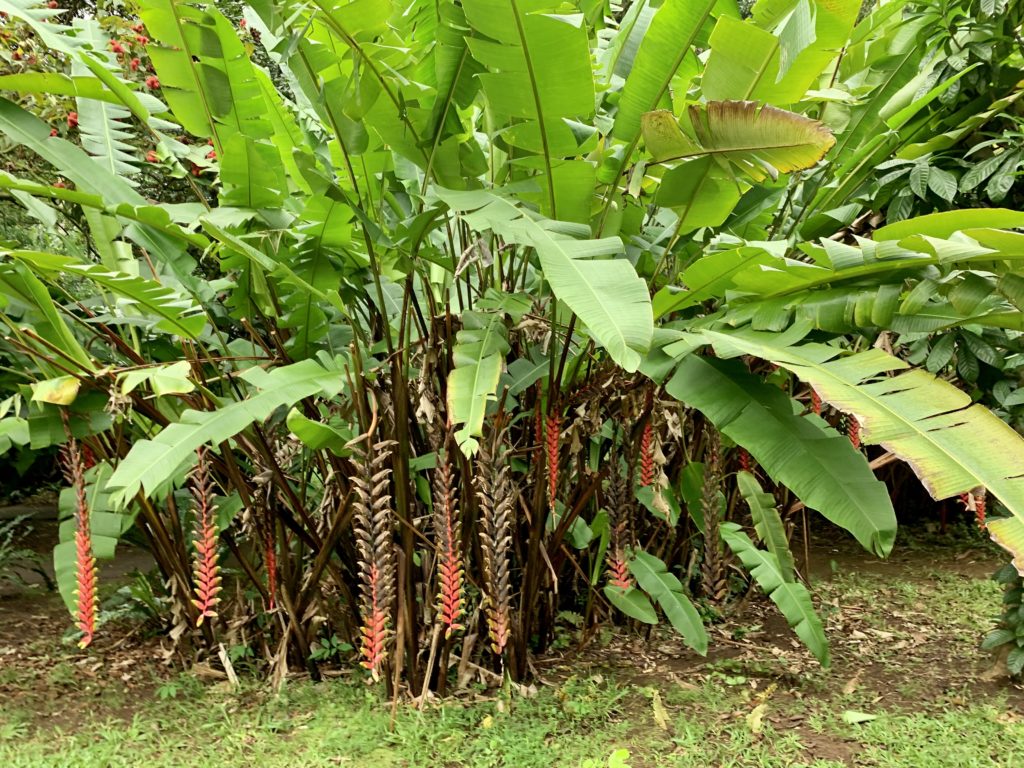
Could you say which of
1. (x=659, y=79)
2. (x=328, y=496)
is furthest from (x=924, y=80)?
(x=328, y=496)

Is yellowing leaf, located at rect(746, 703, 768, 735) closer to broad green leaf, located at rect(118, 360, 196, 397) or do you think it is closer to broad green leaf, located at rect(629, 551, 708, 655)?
broad green leaf, located at rect(629, 551, 708, 655)

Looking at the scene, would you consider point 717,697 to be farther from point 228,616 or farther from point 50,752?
point 50,752

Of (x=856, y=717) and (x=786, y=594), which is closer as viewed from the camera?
(x=856, y=717)

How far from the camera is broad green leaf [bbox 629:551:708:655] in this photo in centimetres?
287

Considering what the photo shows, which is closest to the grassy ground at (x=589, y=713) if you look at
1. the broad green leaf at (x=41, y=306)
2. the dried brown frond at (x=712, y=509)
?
the dried brown frond at (x=712, y=509)

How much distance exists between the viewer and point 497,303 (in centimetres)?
233

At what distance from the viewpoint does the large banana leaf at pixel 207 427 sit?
186cm

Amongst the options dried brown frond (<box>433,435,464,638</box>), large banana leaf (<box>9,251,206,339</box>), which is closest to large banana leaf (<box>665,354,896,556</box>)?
dried brown frond (<box>433,435,464,638</box>)

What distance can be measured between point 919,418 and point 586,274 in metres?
0.81

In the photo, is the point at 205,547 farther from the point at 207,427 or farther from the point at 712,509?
the point at 712,509

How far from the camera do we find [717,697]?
110 inches

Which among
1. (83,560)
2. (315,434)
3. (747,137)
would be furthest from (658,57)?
(83,560)

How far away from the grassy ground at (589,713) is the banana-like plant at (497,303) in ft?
0.69

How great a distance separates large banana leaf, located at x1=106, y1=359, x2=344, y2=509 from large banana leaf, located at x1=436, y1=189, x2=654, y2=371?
0.64m
